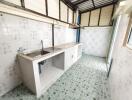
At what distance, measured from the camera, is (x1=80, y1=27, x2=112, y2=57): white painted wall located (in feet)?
12.7

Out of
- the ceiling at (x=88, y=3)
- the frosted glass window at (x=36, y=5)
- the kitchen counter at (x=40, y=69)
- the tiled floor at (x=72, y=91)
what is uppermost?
the ceiling at (x=88, y=3)

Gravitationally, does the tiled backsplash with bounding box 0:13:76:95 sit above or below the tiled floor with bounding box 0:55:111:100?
above

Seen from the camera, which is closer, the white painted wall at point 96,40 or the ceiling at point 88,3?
the ceiling at point 88,3

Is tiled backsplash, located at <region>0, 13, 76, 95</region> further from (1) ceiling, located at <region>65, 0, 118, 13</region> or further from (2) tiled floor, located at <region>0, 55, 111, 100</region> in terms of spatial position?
(1) ceiling, located at <region>65, 0, 118, 13</region>

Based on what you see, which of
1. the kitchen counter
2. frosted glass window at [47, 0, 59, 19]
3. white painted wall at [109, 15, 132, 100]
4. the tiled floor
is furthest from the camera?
frosted glass window at [47, 0, 59, 19]

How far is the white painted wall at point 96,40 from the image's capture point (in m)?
3.88

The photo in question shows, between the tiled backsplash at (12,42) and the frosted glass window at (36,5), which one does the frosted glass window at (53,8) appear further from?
the tiled backsplash at (12,42)

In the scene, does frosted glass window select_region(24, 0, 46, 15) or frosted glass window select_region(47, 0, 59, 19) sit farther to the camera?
frosted glass window select_region(47, 0, 59, 19)

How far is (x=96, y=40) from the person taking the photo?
13.8 feet

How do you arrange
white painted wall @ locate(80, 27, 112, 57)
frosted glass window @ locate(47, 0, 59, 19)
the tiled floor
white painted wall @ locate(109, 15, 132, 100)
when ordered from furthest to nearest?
white painted wall @ locate(80, 27, 112, 57), frosted glass window @ locate(47, 0, 59, 19), the tiled floor, white painted wall @ locate(109, 15, 132, 100)

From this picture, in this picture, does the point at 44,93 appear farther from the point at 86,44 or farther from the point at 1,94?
the point at 86,44

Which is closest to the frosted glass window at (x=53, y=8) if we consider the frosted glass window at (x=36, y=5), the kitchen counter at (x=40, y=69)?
the frosted glass window at (x=36, y=5)

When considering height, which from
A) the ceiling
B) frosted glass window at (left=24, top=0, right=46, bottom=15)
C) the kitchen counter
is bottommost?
the kitchen counter

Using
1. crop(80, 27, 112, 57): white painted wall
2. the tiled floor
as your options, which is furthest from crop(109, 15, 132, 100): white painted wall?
crop(80, 27, 112, 57): white painted wall
